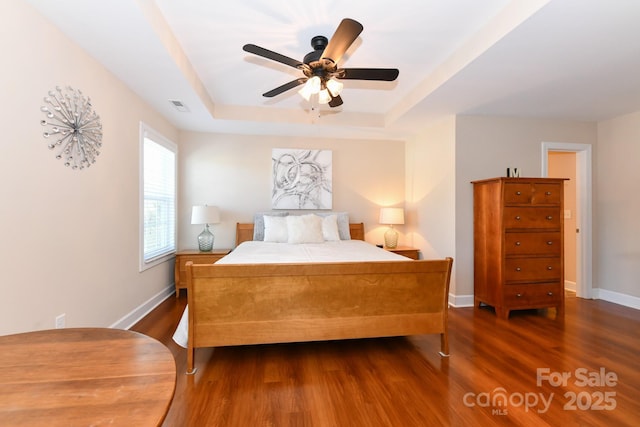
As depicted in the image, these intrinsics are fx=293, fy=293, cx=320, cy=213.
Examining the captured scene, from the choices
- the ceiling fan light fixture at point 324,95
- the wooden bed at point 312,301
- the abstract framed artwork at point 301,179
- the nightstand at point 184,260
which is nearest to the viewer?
the wooden bed at point 312,301

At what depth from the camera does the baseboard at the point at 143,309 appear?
8.87ft

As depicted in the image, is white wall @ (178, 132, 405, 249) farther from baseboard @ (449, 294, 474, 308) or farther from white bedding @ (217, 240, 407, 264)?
baseboard @ (449, 294, 474, 308)

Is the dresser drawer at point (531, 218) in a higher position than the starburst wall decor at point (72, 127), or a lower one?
lower

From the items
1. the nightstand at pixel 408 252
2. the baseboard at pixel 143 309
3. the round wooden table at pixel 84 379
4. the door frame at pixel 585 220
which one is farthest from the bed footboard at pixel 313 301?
the door frame at pixel 585 220

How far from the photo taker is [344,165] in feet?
15.1

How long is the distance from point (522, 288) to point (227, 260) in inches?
119

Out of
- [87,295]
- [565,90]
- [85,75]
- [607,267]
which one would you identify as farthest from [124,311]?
[607,267]

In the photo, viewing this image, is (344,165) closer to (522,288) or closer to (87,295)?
(522,288)

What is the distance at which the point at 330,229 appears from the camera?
4.01 meters

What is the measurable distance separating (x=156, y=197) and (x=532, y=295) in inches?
173

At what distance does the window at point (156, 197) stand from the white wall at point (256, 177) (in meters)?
0.26

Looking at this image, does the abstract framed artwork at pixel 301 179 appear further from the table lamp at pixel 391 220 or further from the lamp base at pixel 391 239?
the lamp base at pixel 391 239

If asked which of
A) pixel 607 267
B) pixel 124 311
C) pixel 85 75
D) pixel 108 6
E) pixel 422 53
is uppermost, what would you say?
pixel 422 53

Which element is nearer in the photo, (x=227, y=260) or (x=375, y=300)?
(x=375, y=300)
